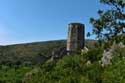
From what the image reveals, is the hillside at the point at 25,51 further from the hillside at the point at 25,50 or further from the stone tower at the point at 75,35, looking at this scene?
the stone tower at the point at 75,35

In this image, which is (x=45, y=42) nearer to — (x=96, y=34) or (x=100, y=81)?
(x=96, y=34)

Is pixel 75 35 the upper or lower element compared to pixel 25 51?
upper

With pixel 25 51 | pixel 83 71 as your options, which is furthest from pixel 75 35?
pixel 25 51

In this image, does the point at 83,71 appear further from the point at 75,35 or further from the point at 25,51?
the point at 25,51

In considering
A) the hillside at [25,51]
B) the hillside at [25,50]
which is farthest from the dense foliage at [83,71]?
the hillside at [25,50]

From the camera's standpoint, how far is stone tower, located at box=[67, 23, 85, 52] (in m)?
45.3

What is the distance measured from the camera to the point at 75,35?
4631 cm

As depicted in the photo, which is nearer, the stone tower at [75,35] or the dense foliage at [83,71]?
the dense foliage at [83,71]

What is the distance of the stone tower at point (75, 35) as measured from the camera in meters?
45.3

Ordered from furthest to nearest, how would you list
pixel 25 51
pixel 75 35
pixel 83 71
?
pixel 25 51
pixel 75 35
pixel 83 71

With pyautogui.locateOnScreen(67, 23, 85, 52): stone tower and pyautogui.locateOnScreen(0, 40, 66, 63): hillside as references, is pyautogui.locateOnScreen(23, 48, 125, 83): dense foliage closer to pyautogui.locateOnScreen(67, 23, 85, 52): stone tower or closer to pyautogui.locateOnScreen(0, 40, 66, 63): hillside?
pyautogui.locateOnScreen(67, 23, 85, 52): stone tower

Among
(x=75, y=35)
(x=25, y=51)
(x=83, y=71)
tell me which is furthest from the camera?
(x=25, y=51)

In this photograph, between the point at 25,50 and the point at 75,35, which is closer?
the point at 75,35

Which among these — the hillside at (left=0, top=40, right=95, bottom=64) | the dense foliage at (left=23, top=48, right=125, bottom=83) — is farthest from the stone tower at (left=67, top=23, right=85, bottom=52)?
the hillside at (left=0, top=40, right=95, bottom=64)
